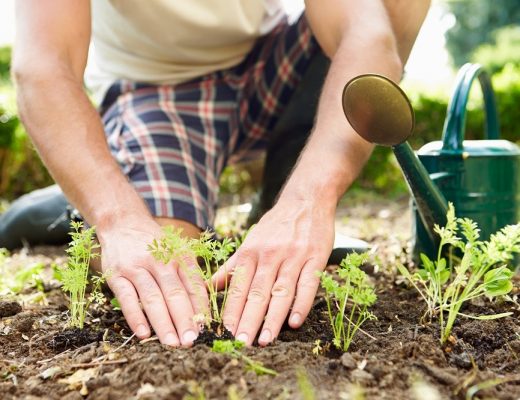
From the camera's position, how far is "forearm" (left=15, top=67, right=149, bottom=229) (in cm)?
213

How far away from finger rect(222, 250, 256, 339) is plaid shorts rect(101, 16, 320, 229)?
1051 millimetres

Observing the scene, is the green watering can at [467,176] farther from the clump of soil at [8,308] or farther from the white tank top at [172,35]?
the clump of soil at [8,308]

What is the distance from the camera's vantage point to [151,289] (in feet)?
5.88

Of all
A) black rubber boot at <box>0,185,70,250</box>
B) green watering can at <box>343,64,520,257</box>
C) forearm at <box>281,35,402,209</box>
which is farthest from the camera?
black rubber boot at <box>0,185,70,250</box>

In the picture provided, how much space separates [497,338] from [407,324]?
0.84 feet

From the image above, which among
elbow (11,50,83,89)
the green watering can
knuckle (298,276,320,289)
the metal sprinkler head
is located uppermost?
elbow (11,50,83,89)

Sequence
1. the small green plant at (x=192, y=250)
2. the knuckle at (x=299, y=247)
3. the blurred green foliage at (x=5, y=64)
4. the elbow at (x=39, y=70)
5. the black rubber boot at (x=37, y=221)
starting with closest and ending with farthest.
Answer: the small green plant at (x=192, y=250) < the knuckle at (x=299, y=247) < the elbow at (x=39, y=70) < the black rubber boot at (x=37, y=221) < the blurred green foliage at (x=5, y=64)

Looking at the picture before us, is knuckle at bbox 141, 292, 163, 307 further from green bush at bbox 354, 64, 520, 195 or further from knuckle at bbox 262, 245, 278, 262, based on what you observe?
green bush at bbox 354, 64, 520, 195

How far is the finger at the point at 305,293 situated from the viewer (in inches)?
69.4

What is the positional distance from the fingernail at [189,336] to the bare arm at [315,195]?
105 millimetres

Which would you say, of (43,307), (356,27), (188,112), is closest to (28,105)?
(43,307)

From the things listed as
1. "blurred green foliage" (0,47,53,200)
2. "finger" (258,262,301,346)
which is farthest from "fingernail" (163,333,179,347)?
"blurred green foliage" (0,47,53,200)

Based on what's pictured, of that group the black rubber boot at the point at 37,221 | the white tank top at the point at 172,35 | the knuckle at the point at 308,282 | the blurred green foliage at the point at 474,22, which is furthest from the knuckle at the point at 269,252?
the blurred green foliage at the point at 474,22

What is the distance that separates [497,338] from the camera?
1796 mm
